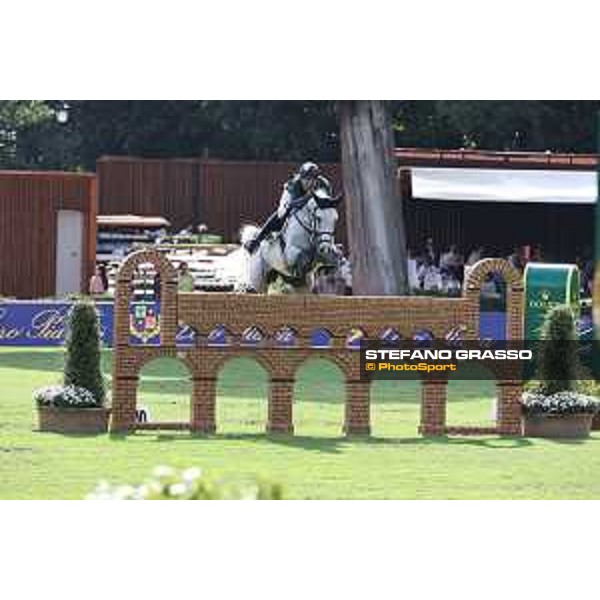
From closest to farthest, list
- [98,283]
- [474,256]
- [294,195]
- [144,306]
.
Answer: [144,306] → [294,195] → [98,283] → [474,256]

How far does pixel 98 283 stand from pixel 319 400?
166cm

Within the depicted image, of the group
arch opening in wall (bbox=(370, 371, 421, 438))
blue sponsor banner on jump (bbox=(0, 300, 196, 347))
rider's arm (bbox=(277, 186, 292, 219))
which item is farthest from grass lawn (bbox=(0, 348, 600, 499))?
rider's arm (bbox=(277, 186, 292, 219))

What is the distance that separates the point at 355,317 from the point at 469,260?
4.14 feet

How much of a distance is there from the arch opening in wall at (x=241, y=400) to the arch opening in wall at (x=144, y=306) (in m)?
0.51

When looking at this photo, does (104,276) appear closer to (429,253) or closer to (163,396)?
(163,396)

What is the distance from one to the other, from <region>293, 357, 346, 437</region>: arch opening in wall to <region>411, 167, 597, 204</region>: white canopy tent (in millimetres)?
1443

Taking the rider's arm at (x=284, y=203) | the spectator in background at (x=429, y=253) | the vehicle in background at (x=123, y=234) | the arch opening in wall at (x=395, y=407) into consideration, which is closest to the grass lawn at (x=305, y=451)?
the arch opening in wall at (x=395, y=407)

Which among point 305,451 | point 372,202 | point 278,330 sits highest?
point 372,202

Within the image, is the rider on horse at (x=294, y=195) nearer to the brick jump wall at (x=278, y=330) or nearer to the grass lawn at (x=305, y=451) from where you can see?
the brick jump wall at (x=278, y=330)

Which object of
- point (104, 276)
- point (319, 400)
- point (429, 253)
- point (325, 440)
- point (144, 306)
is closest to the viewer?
point (325, 440)

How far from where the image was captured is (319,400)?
1468 cm

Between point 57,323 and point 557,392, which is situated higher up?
point 57,323

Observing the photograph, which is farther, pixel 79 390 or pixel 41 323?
pixel 41 323

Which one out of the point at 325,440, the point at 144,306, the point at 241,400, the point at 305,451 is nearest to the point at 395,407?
the point at 325,440
